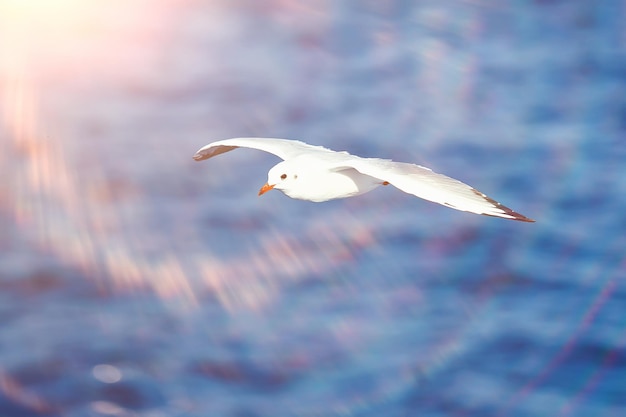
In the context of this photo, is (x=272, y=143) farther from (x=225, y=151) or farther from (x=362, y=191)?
(x=362, y=191)

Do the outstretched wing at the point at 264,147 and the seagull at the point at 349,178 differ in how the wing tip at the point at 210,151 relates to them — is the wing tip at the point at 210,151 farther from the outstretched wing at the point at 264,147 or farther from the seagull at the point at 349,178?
the seagull at the point at 349,178

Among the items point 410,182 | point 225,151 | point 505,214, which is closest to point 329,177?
point 410,182

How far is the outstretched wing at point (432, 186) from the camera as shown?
9.76m

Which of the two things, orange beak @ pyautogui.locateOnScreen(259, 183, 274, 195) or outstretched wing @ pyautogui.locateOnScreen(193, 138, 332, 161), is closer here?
orange beak @ pyautogui.locateOnScreen(259, 183, 274, 195)

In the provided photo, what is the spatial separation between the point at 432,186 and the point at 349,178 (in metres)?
2.13

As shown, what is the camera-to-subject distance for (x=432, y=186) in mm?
10367

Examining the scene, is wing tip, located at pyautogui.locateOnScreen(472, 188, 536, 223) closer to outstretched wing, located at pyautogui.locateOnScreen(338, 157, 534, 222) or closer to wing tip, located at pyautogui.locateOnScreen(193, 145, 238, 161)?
outstretched wing, located at pyautogui.locateOnScreen(338, 157, 534, 222)

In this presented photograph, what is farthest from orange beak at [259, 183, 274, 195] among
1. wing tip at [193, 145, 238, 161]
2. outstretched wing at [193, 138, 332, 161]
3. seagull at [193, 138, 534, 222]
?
wing tip at [193, 145, 238, 161]

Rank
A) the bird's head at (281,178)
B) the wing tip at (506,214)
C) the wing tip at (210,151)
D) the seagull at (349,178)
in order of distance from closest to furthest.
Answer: the wing tip at (506,214)
the seagull at (349,178)
the bird's head at (281,178)
the wing tip at (210,151)

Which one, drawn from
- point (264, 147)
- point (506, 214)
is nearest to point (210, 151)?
point (264, 147)

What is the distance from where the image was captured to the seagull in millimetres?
9984

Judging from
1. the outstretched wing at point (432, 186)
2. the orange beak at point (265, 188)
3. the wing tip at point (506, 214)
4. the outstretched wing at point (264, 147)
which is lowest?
the wing tip at point (506, 214)

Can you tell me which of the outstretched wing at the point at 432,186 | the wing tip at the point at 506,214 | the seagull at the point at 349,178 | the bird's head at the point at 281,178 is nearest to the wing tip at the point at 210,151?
the seagull at the point at 349,178

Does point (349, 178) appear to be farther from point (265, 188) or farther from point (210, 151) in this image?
point (210, 151)
